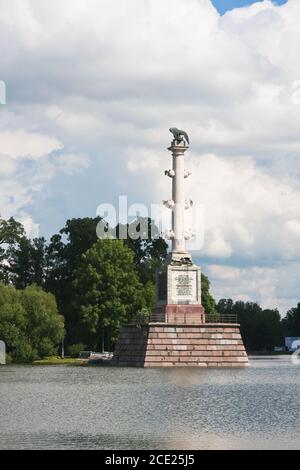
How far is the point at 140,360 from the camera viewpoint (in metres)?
90.9

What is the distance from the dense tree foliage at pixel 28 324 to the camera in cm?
10838

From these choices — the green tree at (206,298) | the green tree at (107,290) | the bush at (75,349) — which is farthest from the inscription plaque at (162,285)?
the green tree at (206,298)

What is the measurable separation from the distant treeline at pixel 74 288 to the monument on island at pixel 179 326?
3.70 meters

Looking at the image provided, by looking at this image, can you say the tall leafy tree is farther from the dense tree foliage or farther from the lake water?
the lake water

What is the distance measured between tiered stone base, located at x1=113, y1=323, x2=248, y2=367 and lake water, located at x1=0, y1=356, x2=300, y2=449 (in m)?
7.12

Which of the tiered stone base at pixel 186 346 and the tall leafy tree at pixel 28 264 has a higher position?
the tall leafy tree at pixel 28 264

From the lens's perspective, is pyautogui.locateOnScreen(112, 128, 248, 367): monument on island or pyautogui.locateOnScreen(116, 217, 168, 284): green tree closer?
pyautogui.locateOnScreen(112, 128, 248, 367): monument on island

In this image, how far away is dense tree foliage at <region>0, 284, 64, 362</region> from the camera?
108 metres

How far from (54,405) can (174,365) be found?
34.2m

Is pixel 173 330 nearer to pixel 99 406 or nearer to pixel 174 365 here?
pixel 174 365

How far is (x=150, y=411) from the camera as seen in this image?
51906mm

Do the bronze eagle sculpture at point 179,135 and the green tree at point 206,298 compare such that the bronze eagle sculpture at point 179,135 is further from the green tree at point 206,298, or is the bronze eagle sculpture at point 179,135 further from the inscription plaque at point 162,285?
the green tree at point 206,298

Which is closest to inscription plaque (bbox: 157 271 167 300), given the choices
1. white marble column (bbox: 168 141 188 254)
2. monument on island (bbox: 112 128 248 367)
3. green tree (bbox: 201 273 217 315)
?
monument on island (bbox: 112 128 248 367)
